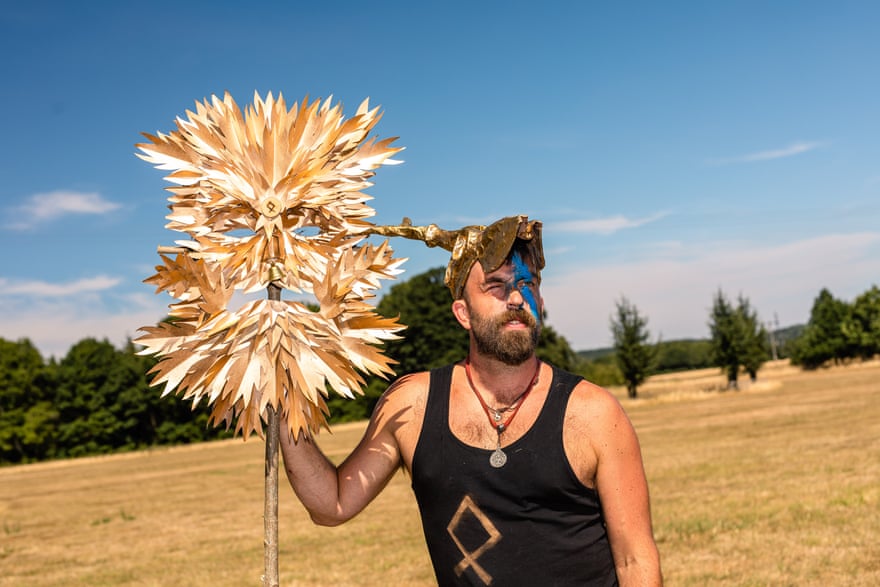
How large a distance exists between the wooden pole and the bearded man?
1.53 feet

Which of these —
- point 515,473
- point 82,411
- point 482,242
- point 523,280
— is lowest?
point 515,473

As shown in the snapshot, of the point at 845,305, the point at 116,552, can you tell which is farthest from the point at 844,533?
the point at 845,305

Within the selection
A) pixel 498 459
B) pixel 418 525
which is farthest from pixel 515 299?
pixel 418 525

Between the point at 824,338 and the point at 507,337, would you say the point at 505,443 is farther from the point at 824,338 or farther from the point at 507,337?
the point at 824,338

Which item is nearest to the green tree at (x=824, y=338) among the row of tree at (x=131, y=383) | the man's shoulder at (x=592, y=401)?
the row of tree at (x=131, y=383)

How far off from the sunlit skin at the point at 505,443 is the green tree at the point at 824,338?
299 ft

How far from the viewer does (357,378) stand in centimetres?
280

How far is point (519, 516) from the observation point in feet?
11.2

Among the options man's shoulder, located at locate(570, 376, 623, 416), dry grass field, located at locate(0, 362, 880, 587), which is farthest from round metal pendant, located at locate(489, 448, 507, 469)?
dry grass field, located at locate(0, 362, 880, 587)

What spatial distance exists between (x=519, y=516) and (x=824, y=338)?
93.6m

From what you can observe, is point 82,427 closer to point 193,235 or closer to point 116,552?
point 116,552

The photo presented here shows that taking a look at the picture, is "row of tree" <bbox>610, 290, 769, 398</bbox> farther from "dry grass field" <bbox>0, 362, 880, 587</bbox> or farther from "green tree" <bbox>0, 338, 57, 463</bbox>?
"green tree" <bbox>0, 338, 57, 463</bbox>

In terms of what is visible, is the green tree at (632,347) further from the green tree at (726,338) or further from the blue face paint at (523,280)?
the blue face paint at (523,280)

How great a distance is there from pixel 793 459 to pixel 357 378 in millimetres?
19345
